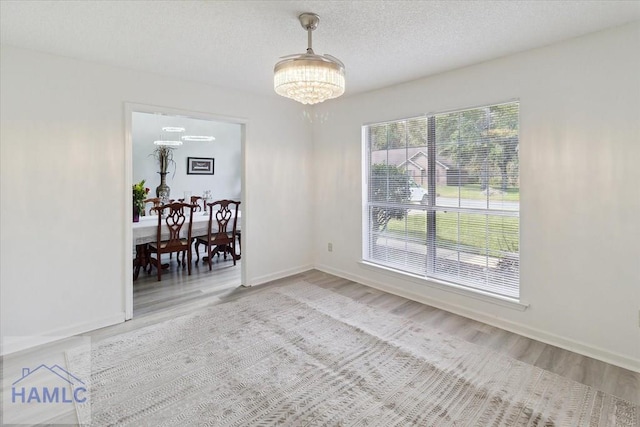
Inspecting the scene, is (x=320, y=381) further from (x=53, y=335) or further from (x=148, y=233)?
(x=148, y=233)

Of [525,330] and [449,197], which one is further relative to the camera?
[449,197]

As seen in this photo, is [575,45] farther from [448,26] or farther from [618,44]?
[448,26]

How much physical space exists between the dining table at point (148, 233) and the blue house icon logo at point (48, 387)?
1.99 m

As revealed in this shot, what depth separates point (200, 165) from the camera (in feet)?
24.3

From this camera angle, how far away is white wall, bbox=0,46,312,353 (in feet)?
8.61

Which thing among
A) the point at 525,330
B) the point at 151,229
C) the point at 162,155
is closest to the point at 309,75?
the point at 525,330

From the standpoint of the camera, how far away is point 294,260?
4.74 m

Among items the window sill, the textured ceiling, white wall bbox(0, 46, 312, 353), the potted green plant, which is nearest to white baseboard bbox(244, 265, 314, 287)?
the window sill

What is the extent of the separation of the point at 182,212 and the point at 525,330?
434 centimetres

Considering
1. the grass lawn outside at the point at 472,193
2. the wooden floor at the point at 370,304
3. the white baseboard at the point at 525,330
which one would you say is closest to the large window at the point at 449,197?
the grass lawn outside at the point at 472,193

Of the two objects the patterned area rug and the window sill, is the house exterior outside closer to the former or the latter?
the window sill

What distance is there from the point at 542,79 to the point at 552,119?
1.16 ft

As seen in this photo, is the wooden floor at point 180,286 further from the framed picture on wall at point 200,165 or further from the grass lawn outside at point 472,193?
the grass lawn outside at point 472,193

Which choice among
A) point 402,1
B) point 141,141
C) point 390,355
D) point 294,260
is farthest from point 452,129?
point 141,141
